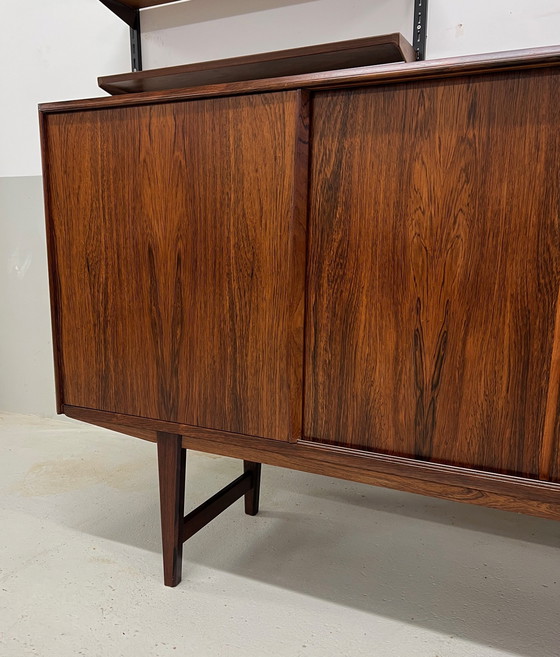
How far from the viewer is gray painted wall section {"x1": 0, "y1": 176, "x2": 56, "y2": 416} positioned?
2643mm

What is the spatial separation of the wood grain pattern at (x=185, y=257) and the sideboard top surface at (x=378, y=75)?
23 mm

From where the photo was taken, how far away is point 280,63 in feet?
4.27

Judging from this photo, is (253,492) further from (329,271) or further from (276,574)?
(329,271)

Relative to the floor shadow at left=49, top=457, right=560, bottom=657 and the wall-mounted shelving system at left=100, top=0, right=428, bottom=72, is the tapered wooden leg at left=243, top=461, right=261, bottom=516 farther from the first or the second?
the wall-mounted shelving system at left=100, top=0, right=428, bottom=72

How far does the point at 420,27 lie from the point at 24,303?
7.11 ft

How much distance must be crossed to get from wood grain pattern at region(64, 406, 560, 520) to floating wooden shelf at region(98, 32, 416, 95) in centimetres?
88

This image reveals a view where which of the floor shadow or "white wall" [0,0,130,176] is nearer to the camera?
the floor shadow

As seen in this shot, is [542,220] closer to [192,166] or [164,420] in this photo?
[192,166]

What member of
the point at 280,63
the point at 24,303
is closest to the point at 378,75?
the point at 280,63

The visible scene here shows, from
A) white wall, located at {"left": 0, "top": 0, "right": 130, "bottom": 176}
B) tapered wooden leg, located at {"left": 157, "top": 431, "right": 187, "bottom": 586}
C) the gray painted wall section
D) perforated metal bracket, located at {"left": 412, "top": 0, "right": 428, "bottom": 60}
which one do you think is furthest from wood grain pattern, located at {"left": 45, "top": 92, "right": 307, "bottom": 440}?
the gray painted wall section

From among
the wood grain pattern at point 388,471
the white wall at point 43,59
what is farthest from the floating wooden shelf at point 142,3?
the wood grain pattern at point 388,471

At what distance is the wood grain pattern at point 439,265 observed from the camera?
986mm

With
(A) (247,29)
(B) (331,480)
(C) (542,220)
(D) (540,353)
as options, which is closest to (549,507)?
(D) (540,353)

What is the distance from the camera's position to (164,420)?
1.41m
